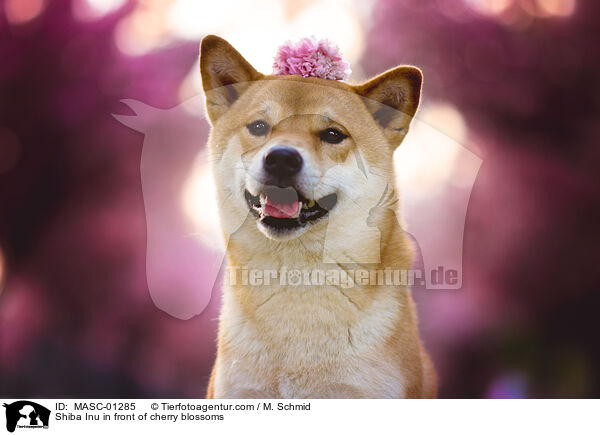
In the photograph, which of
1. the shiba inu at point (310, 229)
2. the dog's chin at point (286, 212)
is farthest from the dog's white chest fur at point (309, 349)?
the dog's chin at point (286, 212)

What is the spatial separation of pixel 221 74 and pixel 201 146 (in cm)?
41

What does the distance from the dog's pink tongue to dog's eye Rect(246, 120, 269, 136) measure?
294 mm

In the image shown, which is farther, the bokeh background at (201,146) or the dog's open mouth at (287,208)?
the bokeh background at (201,146)

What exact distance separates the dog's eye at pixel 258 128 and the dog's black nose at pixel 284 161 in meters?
0.23

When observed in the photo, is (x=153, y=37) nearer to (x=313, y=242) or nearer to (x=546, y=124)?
(x=313, y=242)

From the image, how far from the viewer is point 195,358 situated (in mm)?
2785

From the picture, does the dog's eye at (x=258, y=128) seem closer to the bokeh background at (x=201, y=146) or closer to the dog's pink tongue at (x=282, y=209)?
the dog's pink tongue at (x=282, y=209)

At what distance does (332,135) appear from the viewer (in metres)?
2.29

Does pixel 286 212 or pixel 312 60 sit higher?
pixel 312 60

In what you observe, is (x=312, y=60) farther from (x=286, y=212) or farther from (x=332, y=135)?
(x=286, y=212)

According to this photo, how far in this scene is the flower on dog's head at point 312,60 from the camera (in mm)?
2373
